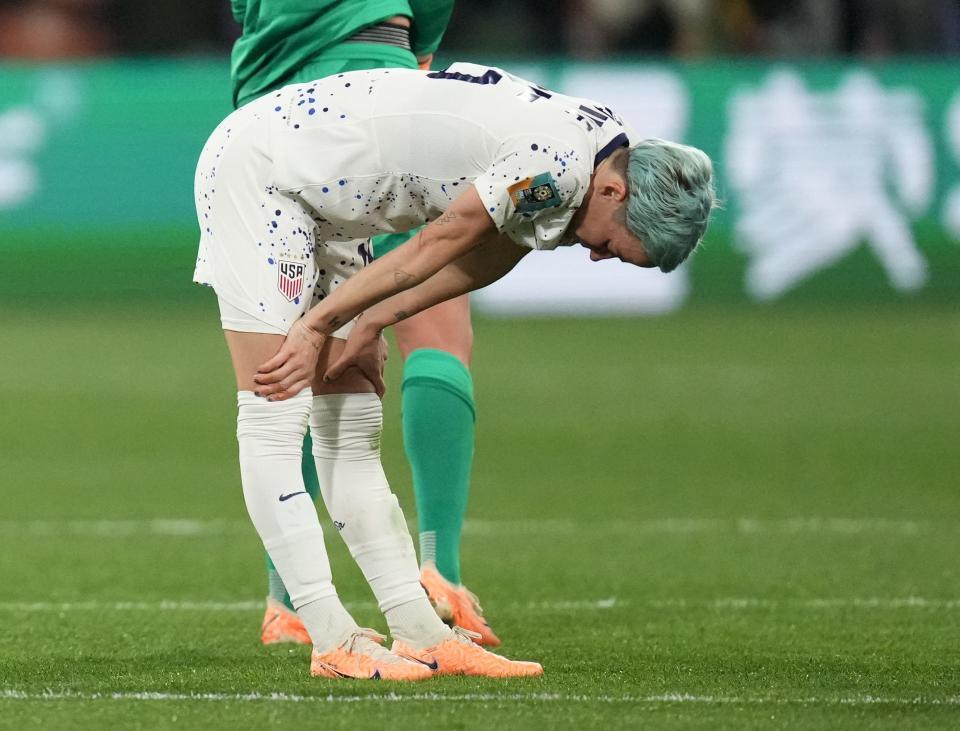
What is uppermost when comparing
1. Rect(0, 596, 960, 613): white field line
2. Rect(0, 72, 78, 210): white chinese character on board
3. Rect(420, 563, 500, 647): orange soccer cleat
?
Rect(420, 563, 500, 647): orange soccer cleat

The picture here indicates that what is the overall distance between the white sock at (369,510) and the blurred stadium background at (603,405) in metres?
0.29

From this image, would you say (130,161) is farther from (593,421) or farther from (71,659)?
(71,659)

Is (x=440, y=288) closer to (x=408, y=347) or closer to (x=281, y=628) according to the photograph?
(x=408, y=347)

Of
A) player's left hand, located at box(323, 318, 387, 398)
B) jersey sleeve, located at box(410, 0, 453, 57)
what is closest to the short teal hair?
player's left hand, located at box(323, 318, 387, 398)

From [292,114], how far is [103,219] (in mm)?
→ 9252

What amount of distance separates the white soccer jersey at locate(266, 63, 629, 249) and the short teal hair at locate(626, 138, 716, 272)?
10cm

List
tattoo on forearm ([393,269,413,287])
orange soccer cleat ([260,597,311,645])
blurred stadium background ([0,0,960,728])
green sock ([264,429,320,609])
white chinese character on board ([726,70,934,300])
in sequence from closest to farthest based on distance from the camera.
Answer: tattoo on forearm ([393,269,413,287])
blurred stadium background ([0,0,960,728])
orange soccer cleat ([260,597,311,645])
green sock ([264,429,320,609])
white chinese character on board ([726,70,934,300])

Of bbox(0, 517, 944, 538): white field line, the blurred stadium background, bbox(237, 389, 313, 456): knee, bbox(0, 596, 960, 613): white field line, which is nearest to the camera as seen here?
bbox(237, 389, 313, 456): knee

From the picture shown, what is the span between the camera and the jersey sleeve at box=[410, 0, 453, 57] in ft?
16.8

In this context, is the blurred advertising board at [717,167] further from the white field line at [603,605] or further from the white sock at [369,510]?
the white sock at [369,510]

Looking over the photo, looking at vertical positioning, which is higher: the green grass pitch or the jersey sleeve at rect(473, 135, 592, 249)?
the jersey sleeve at rect(473, 135, 592, 249)

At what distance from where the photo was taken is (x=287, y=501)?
3.99 metres

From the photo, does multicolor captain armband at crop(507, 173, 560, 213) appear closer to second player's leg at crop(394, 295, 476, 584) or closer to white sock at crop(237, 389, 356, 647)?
white sock at crop(237, 389, 356, 647)

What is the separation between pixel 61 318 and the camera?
12.8 meters
